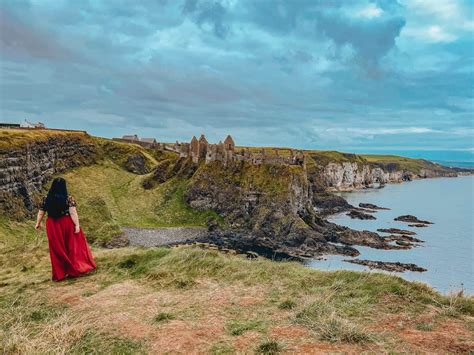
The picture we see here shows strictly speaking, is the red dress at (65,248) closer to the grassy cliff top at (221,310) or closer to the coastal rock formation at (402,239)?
the grassy cliff top at (221,310)

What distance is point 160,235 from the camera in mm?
71625

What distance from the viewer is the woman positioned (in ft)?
46.4

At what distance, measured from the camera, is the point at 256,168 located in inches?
3580

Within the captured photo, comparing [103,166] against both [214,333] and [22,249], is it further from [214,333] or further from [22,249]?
[214,333]

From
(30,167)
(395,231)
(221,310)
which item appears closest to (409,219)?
(395,231)

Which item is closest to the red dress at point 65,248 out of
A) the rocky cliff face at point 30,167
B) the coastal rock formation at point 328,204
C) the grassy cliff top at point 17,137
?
the rocky cliff face at point 30,167

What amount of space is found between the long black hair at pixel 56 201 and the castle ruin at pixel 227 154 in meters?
77.5

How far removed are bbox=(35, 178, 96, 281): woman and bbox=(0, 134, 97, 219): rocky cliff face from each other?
48572 mm

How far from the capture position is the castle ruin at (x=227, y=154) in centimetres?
9169

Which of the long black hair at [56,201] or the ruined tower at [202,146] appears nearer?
the long black hair at [56,201]

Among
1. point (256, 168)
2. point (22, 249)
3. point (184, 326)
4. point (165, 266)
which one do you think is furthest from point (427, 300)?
point (256, 168)

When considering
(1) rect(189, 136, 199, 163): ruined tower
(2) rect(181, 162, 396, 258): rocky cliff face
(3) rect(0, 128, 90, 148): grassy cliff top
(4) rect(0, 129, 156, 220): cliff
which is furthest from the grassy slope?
(1) rect(189, 136, 199, 163): ruined tower

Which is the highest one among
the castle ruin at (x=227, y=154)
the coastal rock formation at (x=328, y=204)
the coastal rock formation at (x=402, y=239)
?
the castle ruin at (x=227, y=154)

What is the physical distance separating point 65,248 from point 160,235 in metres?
58.3
